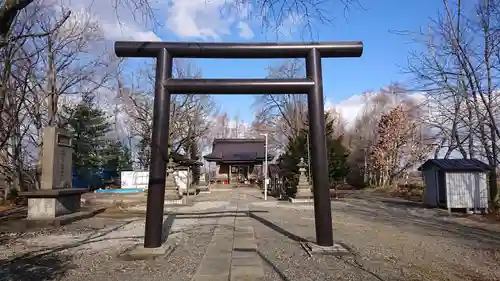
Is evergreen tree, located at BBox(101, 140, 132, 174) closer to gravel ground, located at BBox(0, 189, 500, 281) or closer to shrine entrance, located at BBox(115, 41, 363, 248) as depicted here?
gravel ground, located at BBox(0, 189, 500, 281)

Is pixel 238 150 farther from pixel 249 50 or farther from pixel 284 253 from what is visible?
pixel 284 253

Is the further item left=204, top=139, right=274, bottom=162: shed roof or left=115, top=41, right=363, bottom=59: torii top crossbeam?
left=204, top=139, right=274, bottom=162: shed roof

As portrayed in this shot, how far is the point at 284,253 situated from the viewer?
7.53 m

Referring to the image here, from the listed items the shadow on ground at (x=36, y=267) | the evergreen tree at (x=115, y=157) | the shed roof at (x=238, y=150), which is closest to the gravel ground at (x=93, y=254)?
the shadow on ground at (x=36, y=267)

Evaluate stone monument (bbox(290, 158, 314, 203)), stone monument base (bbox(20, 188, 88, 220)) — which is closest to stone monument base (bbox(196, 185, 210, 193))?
stone monument (bbox(290, 158, 314, 203))

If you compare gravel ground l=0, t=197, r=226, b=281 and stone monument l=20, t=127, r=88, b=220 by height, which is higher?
stone monument l=20, t=127, r=88, b=220

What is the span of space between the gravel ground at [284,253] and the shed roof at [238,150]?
30503 mm

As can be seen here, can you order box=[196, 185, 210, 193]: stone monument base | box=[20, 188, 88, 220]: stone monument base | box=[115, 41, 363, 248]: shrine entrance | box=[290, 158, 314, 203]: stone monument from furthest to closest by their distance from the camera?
box=[196, 185, 210, 193]: stone monument base
box=[290, 158, 314, 203]: stone monument
box=[20, 188, 88, 220]: stone monument base
box=[115, 41, 363, 248]: shrine entrance

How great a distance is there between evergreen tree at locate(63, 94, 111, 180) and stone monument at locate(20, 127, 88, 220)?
2272 centimetres

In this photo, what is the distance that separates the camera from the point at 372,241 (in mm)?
9086

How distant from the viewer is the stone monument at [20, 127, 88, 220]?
11.9 m

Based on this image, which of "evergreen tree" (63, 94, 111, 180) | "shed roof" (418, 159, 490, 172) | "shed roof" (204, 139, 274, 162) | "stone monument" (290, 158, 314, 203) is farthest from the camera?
"shed roof" (204, 139, 274, 162)

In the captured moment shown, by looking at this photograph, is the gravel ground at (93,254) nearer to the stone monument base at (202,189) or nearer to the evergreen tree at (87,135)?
the stone monument base at (202,189)

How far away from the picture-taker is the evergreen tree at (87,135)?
117 ft
